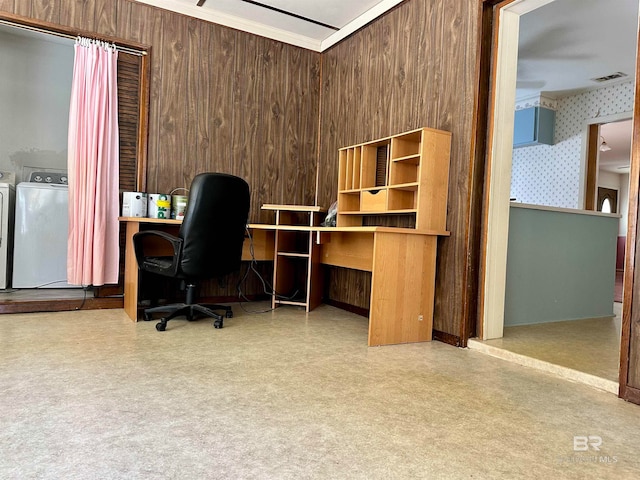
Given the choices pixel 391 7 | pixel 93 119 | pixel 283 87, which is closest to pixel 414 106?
pixel 391 7

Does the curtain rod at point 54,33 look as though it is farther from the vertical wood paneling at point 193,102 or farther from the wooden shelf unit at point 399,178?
the wooden shelf unit at point 399,178

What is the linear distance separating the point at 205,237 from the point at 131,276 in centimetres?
83

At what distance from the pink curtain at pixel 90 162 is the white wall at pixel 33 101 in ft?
6.79

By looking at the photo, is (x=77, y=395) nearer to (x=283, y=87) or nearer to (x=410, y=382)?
(x=410, y=382)

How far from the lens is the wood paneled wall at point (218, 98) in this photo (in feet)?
12.0

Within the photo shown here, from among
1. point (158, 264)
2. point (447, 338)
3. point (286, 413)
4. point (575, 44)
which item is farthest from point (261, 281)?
point (575, 44)

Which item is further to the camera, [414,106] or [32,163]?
[32,163]

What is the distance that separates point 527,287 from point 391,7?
2.47m

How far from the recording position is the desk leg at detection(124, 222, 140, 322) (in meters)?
3.18

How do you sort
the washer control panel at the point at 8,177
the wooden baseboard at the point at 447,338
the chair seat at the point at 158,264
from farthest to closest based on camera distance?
1. the washer control panel at the point at 8,177
2. the chair seat at the point at 158,264
3. the wooden baseboard at the point at 447,338

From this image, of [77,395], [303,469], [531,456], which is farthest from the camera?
[77,395]

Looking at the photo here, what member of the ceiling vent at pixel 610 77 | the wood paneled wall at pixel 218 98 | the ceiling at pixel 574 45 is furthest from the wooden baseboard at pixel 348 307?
the ceiling vent at pixel 610 77

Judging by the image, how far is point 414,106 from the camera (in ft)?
10.9

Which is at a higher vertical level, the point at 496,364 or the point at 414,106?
the point at 414,106
